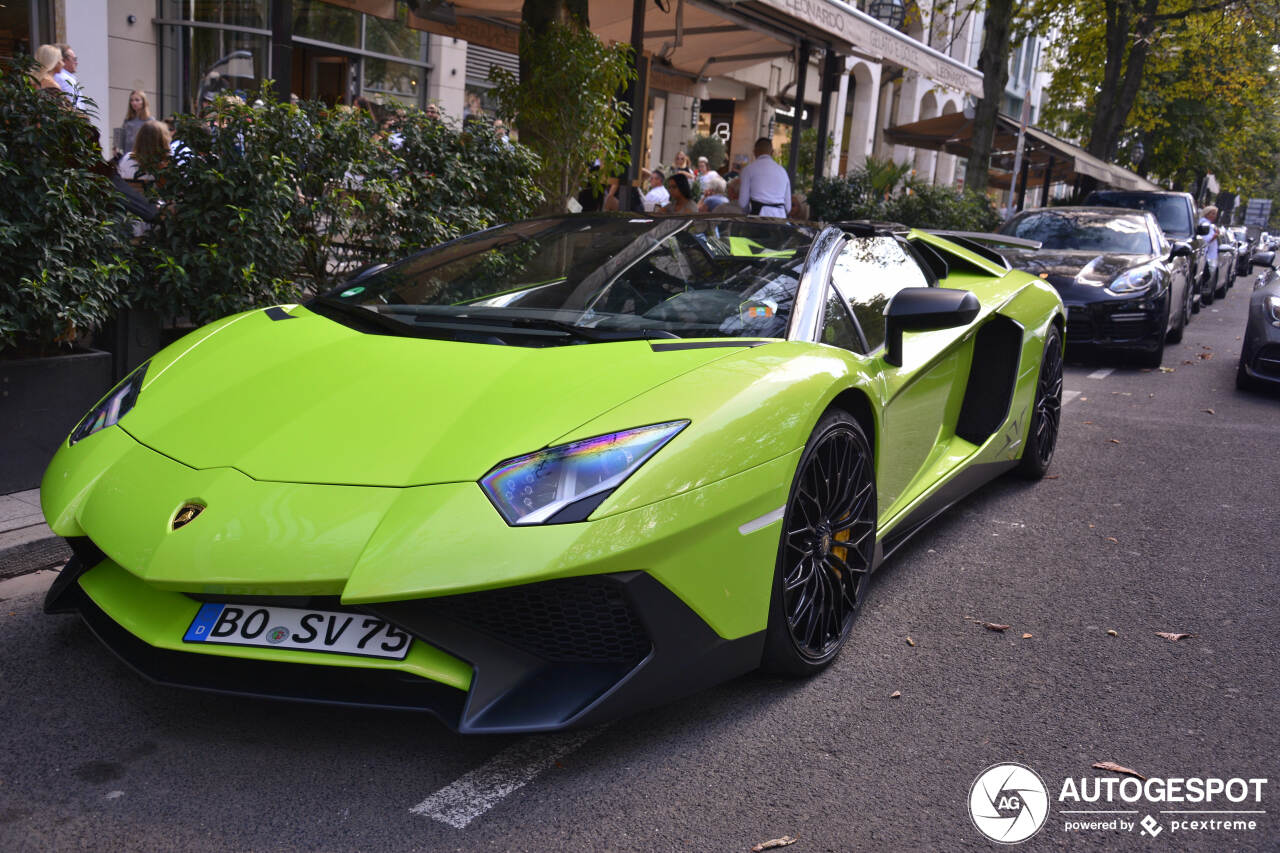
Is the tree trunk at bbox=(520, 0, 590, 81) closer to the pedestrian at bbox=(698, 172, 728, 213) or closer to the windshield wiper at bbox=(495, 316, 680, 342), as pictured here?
the pedestrian at bbox=(698, 172, 728, 213)

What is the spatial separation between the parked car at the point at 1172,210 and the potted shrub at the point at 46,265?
1287 cm

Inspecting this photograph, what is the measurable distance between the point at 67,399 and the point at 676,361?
282cm

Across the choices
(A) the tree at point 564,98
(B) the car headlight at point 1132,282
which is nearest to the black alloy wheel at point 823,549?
(A) the tree at point 564,98

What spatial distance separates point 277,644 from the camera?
2275mm

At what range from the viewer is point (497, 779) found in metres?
2.43

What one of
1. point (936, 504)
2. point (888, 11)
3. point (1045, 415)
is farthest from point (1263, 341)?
point (888, 11)

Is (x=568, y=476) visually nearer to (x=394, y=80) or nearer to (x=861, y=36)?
(x=861, y=36)

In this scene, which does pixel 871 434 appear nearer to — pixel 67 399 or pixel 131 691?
pixel 131 691

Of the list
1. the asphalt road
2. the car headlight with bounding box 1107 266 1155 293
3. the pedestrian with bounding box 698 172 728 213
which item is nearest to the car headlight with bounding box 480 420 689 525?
the asphalt road

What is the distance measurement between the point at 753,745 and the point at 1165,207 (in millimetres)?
14265

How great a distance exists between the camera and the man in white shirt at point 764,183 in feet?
36.6

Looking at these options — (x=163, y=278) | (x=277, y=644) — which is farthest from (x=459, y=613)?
(x=163, y=278)

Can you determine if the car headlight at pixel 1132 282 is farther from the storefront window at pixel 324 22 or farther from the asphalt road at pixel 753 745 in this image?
the storefront window at pixel 324 22

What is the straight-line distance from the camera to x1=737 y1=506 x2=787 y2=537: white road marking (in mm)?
2571
